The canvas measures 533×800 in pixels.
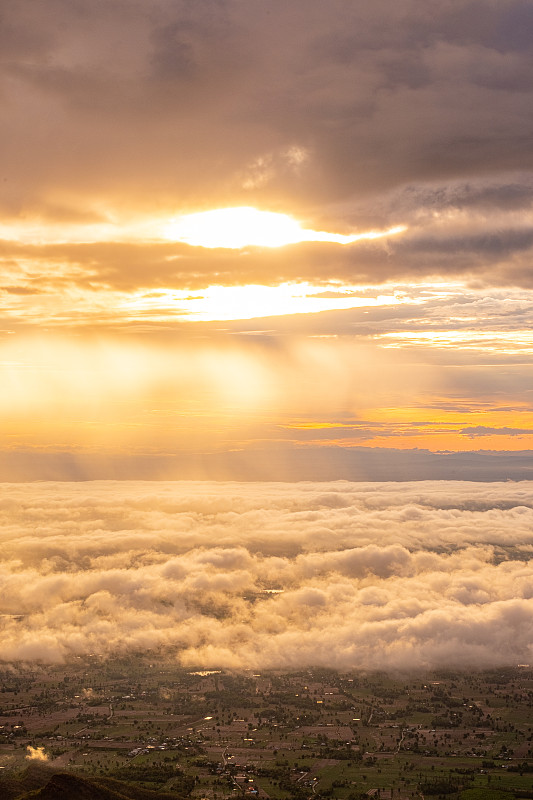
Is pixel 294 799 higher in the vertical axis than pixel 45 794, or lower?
lower

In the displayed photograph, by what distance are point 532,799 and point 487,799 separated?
36.2 feet

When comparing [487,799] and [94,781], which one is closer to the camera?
[94,781]

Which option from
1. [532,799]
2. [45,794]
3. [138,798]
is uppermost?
[45,794]

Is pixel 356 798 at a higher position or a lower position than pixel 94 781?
lower

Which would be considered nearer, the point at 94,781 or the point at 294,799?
the point at 94,781

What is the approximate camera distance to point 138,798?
6609 inches

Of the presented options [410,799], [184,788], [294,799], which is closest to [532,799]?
[410,799]

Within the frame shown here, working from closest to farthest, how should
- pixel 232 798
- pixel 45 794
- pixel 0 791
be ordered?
pixel 45 794 → pixel 0 791 → pixel 232 798

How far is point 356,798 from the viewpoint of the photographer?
19850 centimetres

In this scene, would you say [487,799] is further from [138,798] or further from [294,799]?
[138,798]

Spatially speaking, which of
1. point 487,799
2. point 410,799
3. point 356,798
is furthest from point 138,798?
point 487,799

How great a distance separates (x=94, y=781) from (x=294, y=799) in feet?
182

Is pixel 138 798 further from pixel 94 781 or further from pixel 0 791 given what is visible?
pixel 0 791

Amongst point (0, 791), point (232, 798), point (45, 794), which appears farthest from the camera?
point (232, 798)
